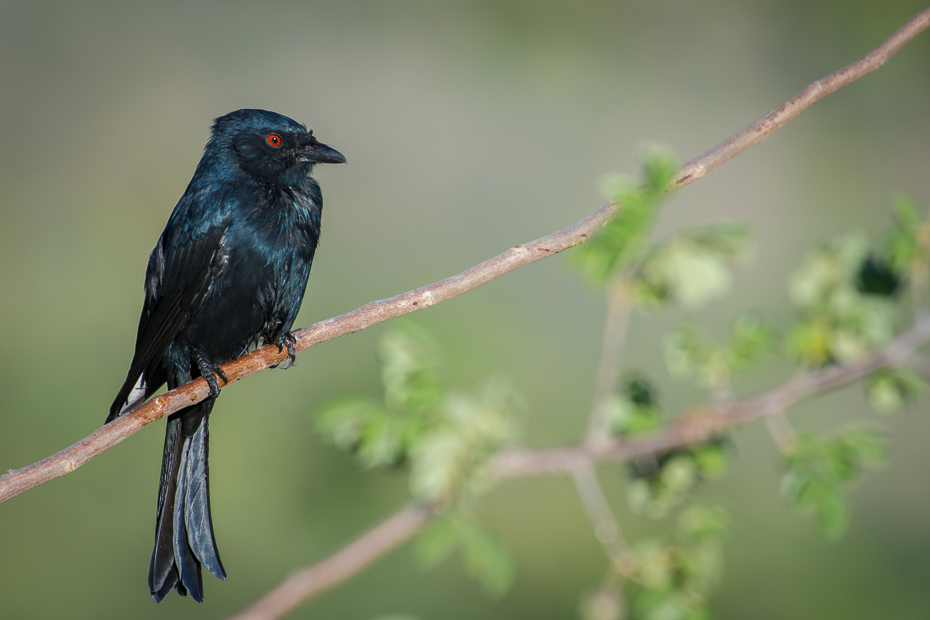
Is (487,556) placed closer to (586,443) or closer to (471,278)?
(586,443)

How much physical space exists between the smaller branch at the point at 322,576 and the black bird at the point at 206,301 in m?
0.73

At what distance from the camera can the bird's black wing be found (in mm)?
2158

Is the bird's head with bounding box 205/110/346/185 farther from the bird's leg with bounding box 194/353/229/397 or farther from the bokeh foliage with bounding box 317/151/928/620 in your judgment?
the bokeh foliage with bounding box 317/151/928/620

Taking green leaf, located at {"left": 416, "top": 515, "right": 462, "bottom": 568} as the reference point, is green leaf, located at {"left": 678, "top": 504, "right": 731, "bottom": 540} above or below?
below

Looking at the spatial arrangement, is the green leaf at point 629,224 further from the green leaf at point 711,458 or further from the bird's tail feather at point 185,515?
the bird's tail feather at point 185,515

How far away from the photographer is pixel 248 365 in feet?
6.03

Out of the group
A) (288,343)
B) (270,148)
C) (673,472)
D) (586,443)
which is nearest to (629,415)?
(586,443)

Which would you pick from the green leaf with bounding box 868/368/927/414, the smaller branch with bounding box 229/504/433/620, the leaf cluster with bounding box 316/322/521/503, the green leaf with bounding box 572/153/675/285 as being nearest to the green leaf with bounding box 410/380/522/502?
the leaf cluster with bounding box 316/322/521/503

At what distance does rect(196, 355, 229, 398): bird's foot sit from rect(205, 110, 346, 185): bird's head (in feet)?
2.01

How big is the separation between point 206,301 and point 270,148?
0.56m

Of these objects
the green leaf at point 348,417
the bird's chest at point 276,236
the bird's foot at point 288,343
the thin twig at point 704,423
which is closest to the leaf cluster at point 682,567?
the thin twig at point 704,423

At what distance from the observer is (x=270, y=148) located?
2.45 metres

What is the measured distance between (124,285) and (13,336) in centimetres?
76

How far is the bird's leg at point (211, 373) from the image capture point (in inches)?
76.0
